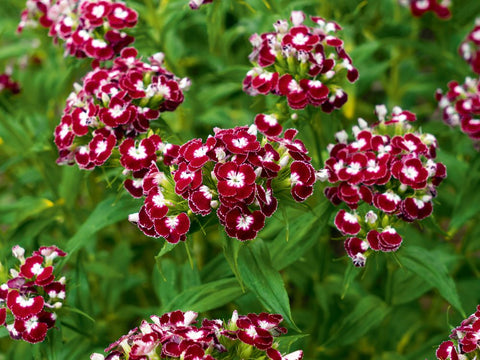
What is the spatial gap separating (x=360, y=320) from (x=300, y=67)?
1371 millimetres

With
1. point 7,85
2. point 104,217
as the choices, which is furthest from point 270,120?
point 7,85

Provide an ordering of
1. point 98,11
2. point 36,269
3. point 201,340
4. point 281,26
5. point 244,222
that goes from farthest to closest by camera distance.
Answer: point 98,11
point 281,26
point 36,269
point 244,222
point 201,340

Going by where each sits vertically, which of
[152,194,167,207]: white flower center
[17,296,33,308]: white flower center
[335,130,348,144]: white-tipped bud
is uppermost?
[152,194,167,207]: white flower center

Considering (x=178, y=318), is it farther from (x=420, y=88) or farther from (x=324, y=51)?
(x=420, y=88)

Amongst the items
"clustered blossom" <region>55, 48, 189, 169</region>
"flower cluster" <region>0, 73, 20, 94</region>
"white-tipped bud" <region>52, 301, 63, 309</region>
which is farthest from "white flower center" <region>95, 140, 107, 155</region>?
"flower cluster" <region>0, 73, 20, 94</region>

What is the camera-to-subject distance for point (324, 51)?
9.46 feet

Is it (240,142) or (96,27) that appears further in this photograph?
(96,27)

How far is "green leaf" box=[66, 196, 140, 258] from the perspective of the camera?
284 cm

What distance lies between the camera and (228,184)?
2.13m

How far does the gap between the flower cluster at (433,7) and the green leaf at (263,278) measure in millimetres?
2492

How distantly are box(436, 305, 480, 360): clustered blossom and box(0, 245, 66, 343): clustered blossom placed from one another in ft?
5.20

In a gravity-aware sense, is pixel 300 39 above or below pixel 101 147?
above

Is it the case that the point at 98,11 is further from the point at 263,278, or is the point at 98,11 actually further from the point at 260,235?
the point at 263,278

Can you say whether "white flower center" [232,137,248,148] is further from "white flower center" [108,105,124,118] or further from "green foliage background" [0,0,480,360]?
"white flower center" [108,105,124,118]
